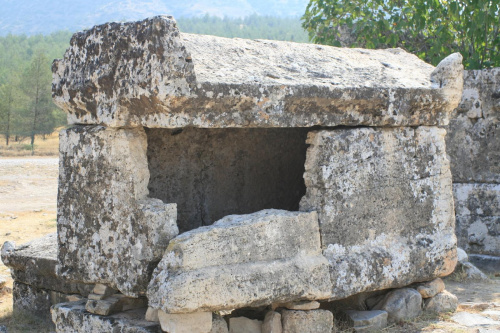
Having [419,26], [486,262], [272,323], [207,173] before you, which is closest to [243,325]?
[272,323]

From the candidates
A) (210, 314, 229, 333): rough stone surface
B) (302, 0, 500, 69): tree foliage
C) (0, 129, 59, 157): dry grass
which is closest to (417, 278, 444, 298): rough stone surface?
(210, 314, 229, 333): rough stone surface

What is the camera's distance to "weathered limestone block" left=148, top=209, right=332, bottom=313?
11.9ft

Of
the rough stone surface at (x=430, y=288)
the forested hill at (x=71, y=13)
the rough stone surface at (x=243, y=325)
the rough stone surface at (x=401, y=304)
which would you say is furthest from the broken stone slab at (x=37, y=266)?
the forested hill at (x=71, y=13)

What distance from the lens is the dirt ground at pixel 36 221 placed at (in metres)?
4.66

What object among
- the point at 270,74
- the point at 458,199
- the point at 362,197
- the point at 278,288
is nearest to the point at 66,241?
the point at 278,288

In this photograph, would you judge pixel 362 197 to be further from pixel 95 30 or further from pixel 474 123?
pixel 474 123

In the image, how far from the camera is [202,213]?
17.0 ft

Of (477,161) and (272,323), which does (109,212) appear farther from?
(477,161)

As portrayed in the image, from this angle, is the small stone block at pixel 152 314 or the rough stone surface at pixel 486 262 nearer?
the small stone block at pixel 152 314

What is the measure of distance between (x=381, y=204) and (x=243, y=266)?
4.11ft

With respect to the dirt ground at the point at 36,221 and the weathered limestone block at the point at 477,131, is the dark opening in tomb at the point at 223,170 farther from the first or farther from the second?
the weathered limestone block at the point at 477,131

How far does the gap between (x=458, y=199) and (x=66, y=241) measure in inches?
177

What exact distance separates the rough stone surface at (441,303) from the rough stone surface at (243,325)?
143 cm

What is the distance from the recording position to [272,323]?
Result: 4.10m
